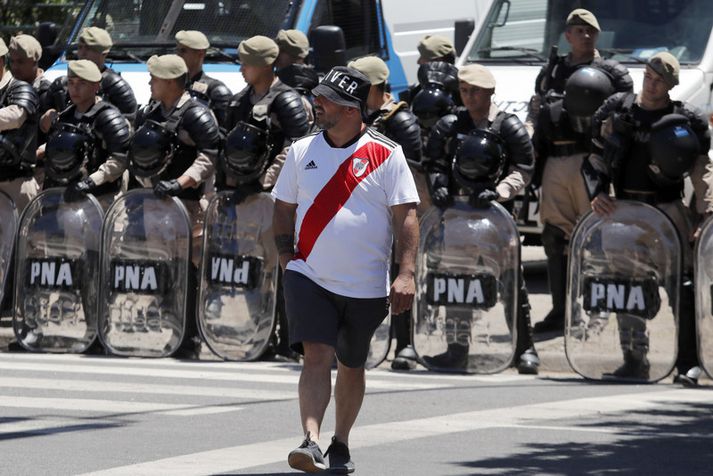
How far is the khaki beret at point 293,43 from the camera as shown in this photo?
1250 centimetres

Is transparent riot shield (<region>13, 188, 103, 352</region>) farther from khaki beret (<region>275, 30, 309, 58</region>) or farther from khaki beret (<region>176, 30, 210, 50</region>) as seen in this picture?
khaki beret (<region>275, 30, 309, 58</region>)

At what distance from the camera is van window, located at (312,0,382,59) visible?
1427 cm

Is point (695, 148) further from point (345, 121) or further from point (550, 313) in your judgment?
point (345, 121)

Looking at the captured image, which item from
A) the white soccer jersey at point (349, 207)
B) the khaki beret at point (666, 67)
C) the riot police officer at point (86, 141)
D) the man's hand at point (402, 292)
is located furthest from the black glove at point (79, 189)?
the man's hand at point (402, 292)

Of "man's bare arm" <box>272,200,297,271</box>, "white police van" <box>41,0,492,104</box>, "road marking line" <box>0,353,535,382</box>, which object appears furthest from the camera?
"white police van" <box>41,0,492,104</box>

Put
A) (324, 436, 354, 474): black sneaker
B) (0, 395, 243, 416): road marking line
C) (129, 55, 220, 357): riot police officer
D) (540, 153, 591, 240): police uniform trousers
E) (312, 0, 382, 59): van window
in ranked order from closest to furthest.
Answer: (324, 436, 354, 474): black sneaker, (0, 395, 243, 416): road marking line, (129, 55, 220, 357): riot police officer, (540, 153, 591, 240): police uniform trousers, (312, 0, 382, 59): van window

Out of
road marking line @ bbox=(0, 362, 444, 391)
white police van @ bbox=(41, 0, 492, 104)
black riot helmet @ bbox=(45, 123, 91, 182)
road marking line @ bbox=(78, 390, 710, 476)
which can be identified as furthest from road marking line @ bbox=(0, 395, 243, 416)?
white police van @ bbox=(41, 0, 492, 104)

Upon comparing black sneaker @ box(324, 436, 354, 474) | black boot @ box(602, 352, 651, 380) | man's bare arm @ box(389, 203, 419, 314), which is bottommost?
black sneaker @ box(324, 436, 354, 474)

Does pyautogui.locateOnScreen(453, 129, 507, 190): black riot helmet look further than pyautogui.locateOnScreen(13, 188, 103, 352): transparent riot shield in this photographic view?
No

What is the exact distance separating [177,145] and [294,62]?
4.53 feet

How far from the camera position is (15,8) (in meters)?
21.7

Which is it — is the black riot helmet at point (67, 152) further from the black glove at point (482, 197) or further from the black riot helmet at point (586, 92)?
the black riot helmet at point (586, 92)

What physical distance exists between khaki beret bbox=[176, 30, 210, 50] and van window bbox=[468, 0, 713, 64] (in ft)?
7.87

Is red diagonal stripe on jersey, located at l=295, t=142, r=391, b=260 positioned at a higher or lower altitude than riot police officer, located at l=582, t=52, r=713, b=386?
lower
